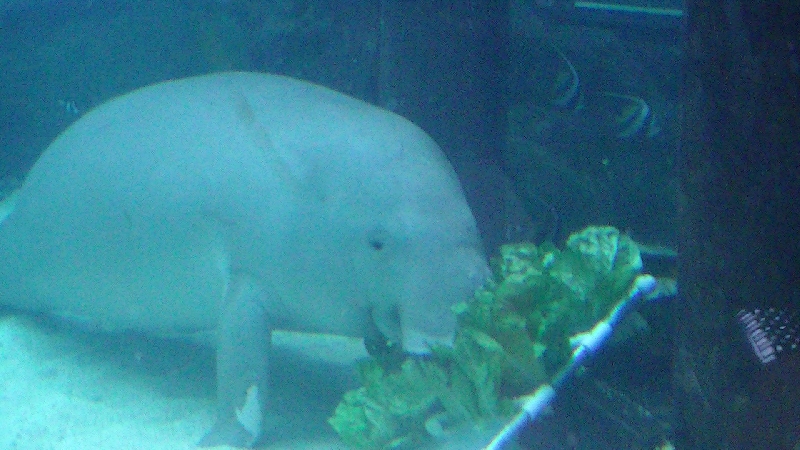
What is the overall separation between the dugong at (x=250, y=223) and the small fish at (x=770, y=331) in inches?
53.5

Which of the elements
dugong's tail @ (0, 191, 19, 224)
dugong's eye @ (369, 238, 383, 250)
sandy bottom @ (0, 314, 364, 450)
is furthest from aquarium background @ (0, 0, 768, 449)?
dugong's eye @ (369, 238, 383, 250)

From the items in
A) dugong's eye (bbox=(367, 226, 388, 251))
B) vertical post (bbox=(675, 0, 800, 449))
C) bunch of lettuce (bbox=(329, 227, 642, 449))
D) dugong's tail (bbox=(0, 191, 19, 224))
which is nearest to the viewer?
vertical post (bbox=(675, 0, 800, 449))

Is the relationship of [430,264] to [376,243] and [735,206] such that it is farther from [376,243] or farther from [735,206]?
[735,206]

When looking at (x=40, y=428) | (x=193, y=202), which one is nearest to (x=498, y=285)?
(x=193, y=202)

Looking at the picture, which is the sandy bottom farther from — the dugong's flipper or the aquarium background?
the dugong's flipper

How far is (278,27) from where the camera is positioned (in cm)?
805

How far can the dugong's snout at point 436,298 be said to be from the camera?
3.54 m

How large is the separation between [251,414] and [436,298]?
126cm

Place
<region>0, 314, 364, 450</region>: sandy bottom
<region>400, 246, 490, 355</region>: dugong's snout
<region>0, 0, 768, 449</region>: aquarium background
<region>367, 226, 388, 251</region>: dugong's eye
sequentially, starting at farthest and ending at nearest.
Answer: <region>0, 0, 768, 449</region>: aquarium background → <region>0, 314, 364, 450</region>: sandy bottom → <region>367, 226, 388, 251</region>: dugong's eye → <region>400, 246, 490, 355</region>: dugong's snout

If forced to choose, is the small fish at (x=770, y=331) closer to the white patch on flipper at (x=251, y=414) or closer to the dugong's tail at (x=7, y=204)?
the white patch on flipper at (x=251, y=414)

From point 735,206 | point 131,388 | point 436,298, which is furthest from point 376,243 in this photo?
point 131,388

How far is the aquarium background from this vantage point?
13.5 ft

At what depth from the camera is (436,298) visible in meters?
3.54

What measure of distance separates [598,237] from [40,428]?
150 inches
